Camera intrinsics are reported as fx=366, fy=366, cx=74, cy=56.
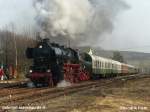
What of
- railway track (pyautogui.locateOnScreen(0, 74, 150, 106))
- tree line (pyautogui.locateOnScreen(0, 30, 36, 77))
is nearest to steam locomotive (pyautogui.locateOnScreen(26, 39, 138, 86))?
railway track (pyautogui.locateOnScreen(0, 74, 150, 106))

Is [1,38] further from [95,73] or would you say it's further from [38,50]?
[38,50]

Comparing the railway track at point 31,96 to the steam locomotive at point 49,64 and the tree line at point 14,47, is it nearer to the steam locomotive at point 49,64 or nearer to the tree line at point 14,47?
the steam locomotive at point 49,64

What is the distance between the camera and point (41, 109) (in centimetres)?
1281

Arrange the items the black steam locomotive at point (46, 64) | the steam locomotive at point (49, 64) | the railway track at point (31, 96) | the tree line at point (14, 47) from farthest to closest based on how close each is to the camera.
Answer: the tree line at point (14, 47) → the steam locomotive at point (49, 64) → the black steam locomotive at point (46, 64) → the railway track at point (31, 96)

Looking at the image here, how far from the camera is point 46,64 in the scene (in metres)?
27.2

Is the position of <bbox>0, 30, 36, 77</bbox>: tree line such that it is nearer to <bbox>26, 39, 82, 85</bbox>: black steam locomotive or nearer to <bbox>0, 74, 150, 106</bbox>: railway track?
<bbox>26, 39, 82, 85</bbox>: black steam locomotive

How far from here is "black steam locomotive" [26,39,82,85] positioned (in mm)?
26734

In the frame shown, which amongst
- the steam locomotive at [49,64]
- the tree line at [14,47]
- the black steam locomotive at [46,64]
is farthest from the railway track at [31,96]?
the tree line at [14,47]

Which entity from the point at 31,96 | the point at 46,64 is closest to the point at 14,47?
the point at 46,64

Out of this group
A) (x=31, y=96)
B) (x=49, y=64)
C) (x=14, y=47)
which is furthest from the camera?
(x=14, y=47)

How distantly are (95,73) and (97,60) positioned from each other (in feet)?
6.79

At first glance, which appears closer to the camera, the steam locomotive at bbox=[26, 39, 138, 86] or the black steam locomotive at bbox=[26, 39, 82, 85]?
the black steam locomotive at bbox=[26, 39, 82, 85]

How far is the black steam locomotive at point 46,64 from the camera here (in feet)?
87.7

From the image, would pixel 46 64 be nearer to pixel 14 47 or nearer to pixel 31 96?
pixel 31 96
